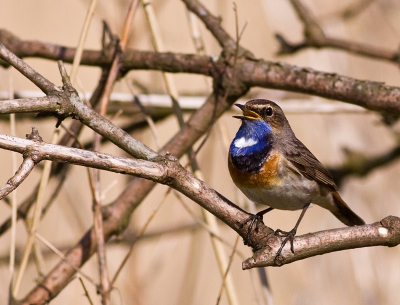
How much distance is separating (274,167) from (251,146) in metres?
0.25

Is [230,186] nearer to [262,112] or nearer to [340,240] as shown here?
[262,112]

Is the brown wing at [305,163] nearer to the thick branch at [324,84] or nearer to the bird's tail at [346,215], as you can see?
the bird's tail at [346,215]

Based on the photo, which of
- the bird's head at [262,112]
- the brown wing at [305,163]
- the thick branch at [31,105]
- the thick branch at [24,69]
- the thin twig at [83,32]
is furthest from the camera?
the bird's head at [262,112]

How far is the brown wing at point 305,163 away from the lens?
4012 millimetres

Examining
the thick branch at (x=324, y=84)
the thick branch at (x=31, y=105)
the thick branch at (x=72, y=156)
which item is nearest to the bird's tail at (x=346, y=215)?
the thick branch at (x=324, y=84)

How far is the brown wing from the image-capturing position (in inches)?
158

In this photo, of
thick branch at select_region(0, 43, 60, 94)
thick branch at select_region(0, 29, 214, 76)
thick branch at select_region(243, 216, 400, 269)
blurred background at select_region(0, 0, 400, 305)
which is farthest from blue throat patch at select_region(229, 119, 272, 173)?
thick branch at select_region(0, 43, 60, 94)

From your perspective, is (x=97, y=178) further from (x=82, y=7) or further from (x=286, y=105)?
(x=82, y=7)

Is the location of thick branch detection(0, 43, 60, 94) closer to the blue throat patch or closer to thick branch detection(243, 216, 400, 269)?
thick branch detection(243, 216, 400, 269)

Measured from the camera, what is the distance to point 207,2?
314 inches

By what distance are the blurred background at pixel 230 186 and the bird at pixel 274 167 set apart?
0.23 metres

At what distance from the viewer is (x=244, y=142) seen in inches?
159

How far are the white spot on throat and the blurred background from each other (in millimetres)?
103

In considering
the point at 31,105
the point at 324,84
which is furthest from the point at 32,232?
the point at 324,84
